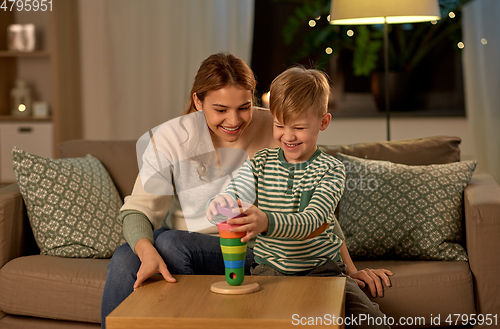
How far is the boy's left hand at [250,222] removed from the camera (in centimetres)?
101

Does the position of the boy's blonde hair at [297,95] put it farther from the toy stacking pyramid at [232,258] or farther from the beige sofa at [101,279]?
the beige sofa at [101,279]

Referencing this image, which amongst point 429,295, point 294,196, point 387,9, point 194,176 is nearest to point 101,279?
point 194,176

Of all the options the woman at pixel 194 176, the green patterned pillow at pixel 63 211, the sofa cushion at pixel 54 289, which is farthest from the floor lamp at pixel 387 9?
the sofa cushion at pixel 54 289

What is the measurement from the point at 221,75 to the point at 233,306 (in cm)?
70

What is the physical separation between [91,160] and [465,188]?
1388mm

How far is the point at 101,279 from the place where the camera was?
1.69 m

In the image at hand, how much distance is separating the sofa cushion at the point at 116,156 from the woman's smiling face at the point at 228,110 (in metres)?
0.72

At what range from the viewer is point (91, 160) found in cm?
209

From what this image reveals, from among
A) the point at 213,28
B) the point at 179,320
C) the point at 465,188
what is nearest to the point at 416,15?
the point at 465,188

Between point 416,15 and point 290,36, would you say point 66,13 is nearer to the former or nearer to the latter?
point 290,36

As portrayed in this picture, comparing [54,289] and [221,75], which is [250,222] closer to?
[221,75]

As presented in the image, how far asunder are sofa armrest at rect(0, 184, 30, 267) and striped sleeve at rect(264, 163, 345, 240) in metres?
1.05

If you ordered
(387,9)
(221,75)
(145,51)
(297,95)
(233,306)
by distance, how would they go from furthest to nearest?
(145,51)
(387,9)
(221,75)
(297,95)
(233,306)

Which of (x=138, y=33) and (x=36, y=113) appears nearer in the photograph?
(x=36, y=113)
